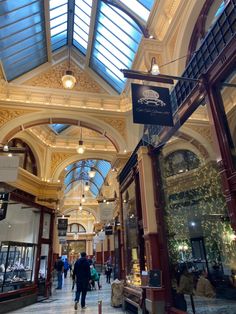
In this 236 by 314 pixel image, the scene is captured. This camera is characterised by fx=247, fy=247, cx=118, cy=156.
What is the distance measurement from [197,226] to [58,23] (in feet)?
26.9

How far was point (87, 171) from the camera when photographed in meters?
22.6

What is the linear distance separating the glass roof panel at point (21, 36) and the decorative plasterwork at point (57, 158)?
4590mm

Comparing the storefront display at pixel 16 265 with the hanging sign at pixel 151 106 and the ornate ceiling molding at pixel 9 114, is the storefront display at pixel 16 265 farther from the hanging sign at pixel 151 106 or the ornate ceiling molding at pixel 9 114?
the hanging sign at pixel 151 106

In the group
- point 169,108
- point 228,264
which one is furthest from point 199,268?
point 169,108

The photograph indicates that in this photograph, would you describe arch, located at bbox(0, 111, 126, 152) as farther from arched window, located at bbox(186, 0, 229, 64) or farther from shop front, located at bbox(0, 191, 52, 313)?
arched window, located at bbox(186, 0, 229, 64)

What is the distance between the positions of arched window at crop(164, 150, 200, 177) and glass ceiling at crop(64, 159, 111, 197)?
12.0 meters

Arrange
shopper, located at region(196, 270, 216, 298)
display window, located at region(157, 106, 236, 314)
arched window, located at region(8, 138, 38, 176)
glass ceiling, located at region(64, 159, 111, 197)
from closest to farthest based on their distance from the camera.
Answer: display window, located at region(157, 106, 236, 314)
shopper, located at region(196, 270, 216, 298)
arched window, located at region(8, 138, 38, 176)
glass ceiling, located at region(64, 159, 111, 197)

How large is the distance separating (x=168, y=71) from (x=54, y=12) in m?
4.90

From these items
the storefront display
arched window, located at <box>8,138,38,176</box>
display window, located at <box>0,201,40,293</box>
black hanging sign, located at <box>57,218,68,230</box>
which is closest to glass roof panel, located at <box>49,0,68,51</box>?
arched window, located at <box>8,138,38,176</box>

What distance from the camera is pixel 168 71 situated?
5.93 metres

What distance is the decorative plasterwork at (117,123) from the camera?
858 cm

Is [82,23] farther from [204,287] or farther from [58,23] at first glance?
[204,287]

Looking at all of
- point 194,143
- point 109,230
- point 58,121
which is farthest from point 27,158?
point 194,143

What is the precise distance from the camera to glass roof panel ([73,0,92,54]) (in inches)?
320
